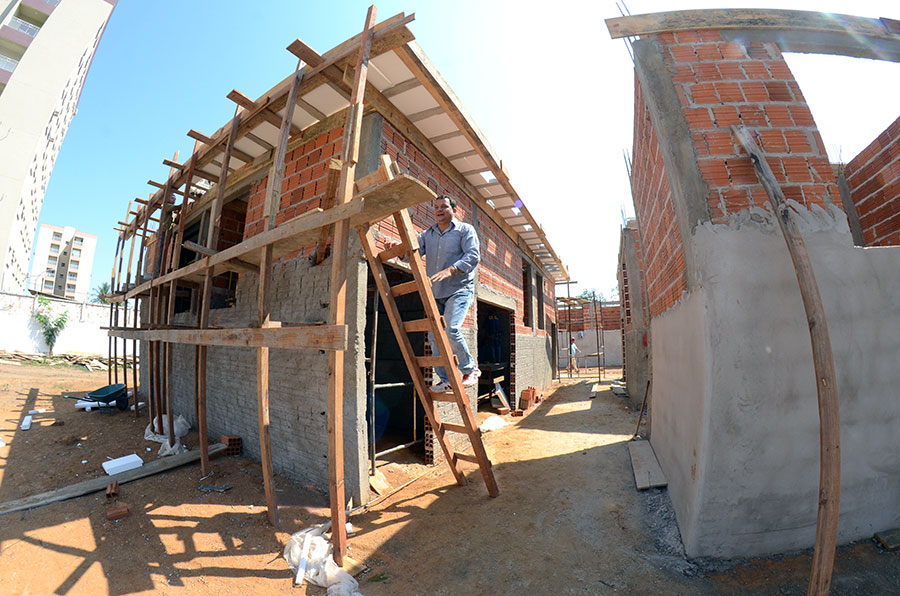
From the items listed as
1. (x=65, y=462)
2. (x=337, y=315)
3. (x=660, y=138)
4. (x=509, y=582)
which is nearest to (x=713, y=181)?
(x=660, y=138)

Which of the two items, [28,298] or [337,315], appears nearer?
[337,315]

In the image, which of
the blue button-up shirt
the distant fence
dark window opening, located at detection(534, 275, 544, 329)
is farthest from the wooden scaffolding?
the distant fence

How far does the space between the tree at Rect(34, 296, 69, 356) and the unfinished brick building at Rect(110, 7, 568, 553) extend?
53.6 ft

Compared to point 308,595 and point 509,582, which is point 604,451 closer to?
point 509,582

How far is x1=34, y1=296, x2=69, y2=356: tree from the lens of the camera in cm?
1719

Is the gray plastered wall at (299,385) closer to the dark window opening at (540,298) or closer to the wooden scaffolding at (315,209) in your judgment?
the wooden scaffolding at (315,209)

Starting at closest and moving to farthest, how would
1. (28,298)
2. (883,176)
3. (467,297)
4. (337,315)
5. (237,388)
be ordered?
(337,315) < (883,176) < (467,297) < (237,388) < (28,298)

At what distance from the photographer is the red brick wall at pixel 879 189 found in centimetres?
307

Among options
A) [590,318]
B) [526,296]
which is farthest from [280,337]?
[590,318]

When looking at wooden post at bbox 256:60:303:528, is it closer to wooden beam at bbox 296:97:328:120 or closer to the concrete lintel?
wooden beam at bbox 296:97:328:120

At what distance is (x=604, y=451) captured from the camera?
5.07 metres

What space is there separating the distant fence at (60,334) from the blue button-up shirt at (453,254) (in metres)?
20.5

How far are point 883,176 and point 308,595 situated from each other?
19.7ft

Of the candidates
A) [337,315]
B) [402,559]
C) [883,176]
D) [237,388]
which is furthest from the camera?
[237,388]
